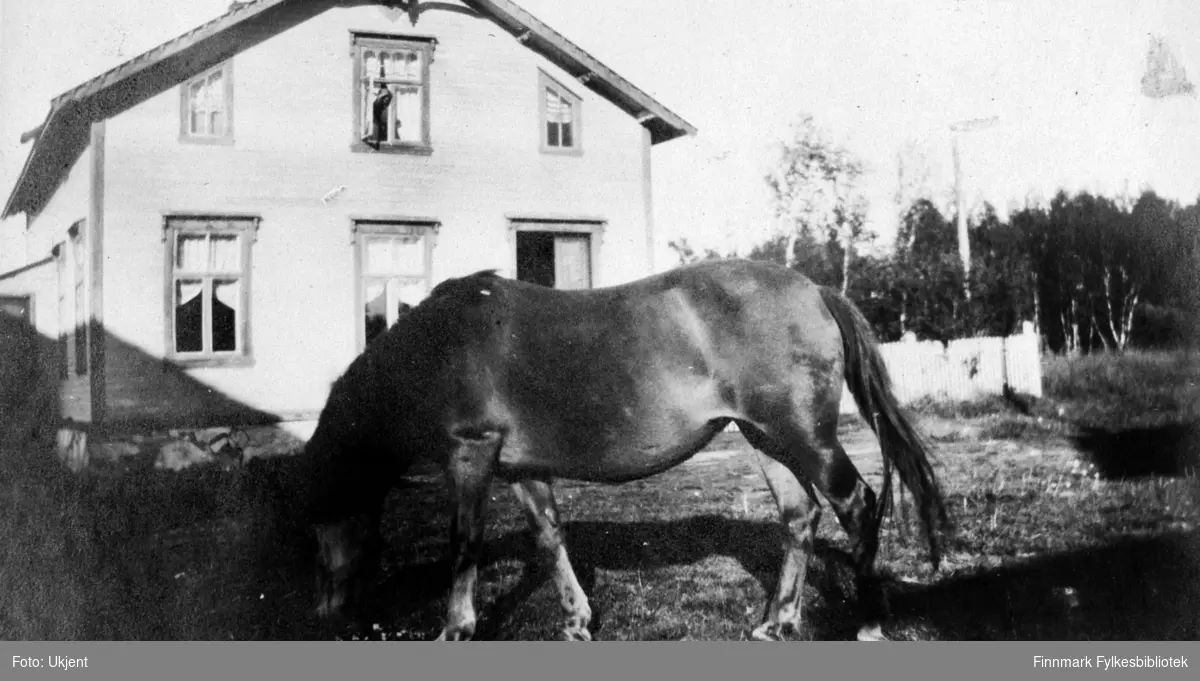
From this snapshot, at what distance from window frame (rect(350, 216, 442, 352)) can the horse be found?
0.45 m

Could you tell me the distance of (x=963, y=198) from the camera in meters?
3.66

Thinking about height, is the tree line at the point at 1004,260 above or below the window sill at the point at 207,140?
below

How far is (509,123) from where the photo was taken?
12.7 ft

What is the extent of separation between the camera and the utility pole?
3619 millimetres

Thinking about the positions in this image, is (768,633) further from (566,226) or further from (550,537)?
(566,226)

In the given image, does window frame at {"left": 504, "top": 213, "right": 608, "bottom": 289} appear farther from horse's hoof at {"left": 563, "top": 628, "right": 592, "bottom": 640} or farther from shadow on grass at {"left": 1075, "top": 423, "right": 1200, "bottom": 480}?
shadow on grass at {"left": 1075, "top": 423, "right": 1200, "bottom": 480}

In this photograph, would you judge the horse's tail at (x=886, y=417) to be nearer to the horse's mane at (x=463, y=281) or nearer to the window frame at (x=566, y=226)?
the window frame at (x=566, y=226)

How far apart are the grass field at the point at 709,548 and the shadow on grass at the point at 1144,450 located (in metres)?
0.01

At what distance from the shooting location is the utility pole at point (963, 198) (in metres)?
3.62

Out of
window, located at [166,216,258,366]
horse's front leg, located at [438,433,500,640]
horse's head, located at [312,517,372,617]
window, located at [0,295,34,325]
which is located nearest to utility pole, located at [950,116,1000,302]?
horse's front leg, located at [438,433,500,640]

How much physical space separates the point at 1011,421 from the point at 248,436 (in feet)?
12.7

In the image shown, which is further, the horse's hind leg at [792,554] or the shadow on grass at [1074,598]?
the shadow on grass at [1074,598]

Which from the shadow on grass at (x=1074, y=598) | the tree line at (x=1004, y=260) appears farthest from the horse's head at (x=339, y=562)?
the shadow on grass at (x=1074, y=598)

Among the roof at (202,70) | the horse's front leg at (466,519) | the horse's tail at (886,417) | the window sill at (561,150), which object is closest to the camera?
the horse's front leg at (466,519)
